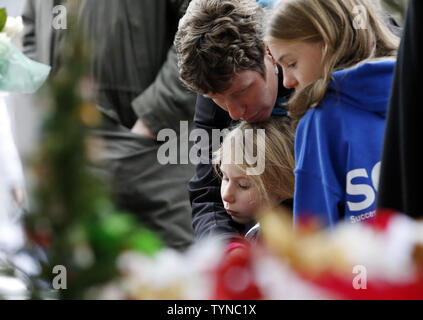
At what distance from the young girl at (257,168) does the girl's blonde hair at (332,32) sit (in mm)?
205

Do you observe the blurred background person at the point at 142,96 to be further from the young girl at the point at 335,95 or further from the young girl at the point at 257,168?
the young girl at the point at 335,95

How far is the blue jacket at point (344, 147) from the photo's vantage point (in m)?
1.17

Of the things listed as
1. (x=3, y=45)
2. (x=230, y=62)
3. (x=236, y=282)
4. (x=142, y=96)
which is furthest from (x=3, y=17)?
(x=236, y=282)

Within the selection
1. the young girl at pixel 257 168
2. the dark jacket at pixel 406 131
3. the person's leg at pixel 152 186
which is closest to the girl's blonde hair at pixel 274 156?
the young girl at pixel 257 168

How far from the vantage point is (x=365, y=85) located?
1.21 meters

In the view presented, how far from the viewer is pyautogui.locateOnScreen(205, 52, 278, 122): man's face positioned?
4.88 ft

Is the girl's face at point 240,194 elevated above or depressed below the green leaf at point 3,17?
below

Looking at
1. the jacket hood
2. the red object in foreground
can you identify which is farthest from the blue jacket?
the red object in foreground

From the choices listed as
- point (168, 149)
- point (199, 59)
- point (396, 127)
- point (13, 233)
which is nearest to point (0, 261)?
point (13, 233)

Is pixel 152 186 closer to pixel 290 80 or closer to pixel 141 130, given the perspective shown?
pixel 141 130

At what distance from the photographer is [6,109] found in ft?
5.81

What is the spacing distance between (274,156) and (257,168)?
0.04 metres

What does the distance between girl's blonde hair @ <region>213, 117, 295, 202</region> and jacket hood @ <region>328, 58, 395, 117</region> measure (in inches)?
10.6

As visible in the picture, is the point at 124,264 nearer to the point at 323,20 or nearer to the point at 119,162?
the point at 323,20
